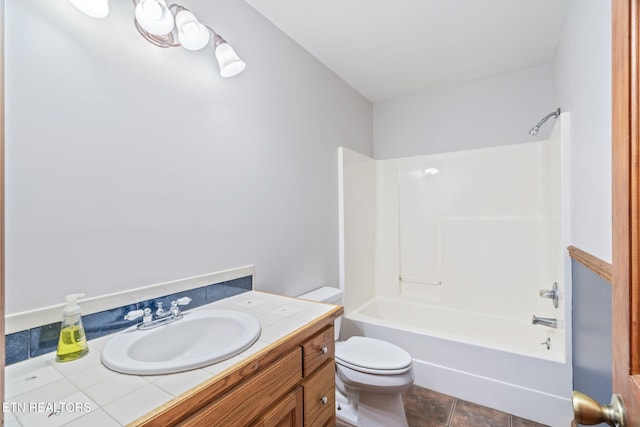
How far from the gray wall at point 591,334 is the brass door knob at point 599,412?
1.78ft

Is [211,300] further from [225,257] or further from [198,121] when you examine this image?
[198,121]

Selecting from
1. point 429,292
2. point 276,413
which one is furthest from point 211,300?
point 429,292

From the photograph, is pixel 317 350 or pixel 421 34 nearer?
pixel 317 350

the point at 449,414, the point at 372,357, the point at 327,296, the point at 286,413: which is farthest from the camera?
the point at 327,296

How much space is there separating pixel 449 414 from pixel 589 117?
1.79 metres

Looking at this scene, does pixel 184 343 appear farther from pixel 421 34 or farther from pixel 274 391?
pixel 421 34

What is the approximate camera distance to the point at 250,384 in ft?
2.65

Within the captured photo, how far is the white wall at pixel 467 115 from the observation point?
7.53 ft

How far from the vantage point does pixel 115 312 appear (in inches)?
40.3

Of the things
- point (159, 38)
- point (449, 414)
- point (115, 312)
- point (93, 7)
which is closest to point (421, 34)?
point (159, 38)

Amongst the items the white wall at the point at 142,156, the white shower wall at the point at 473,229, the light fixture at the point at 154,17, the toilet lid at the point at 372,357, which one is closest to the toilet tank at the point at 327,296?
the white wall at the point at 142,156

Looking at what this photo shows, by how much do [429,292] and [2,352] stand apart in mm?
2797

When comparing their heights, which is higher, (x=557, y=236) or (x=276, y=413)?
(x=557, y=236)

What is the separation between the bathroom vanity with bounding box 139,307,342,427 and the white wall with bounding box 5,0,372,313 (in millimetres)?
600
